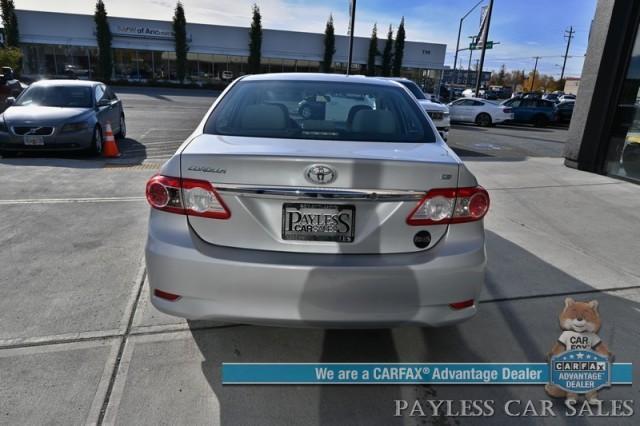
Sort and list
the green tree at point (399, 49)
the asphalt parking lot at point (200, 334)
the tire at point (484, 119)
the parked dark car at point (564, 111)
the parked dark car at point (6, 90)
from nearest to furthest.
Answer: the asphalt parking lot at point (200, 334)
the parked dark car at point (6, 90)
the tire at point (484, 119)
the parked dark car at point (564, 111)
the green tree at point (399, 49)

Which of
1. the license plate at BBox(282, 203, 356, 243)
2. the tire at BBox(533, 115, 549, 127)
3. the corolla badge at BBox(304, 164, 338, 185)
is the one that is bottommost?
the tire at BBox(533, 115, 549, 127)

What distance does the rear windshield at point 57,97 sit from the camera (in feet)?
30.0

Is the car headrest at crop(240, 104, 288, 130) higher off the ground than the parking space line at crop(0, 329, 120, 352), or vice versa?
the car headrest at crop(240, 104, 288, 130)

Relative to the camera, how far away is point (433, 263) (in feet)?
7.41

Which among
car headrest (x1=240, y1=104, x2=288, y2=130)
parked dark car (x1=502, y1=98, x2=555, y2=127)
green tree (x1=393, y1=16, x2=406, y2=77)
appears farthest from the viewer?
green tree (x1=393, y1=16, x2=406, y2=77)

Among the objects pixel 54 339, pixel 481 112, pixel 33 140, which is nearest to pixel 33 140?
pixel 33 140

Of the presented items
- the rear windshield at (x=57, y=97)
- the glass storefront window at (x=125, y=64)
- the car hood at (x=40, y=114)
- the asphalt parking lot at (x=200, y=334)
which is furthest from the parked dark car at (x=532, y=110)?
the glass storefront window at (x=125, y=64)

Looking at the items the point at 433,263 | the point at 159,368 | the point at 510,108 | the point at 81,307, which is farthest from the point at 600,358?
the point at 510,108

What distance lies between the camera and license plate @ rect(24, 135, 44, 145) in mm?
8148

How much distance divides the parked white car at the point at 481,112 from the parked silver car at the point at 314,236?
67.6 ft

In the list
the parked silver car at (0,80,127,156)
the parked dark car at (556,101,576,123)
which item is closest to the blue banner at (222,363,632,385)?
the parked silver car at (0,80,127,156)

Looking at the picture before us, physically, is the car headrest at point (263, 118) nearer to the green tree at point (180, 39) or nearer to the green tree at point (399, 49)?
the green tree at point (180, 39)

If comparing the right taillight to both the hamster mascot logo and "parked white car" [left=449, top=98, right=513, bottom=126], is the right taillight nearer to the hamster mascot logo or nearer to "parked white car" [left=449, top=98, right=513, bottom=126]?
the hamster mascot logo

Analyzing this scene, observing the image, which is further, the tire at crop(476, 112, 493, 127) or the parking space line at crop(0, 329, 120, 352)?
the tire at crop(476, 112, 493, 127)
